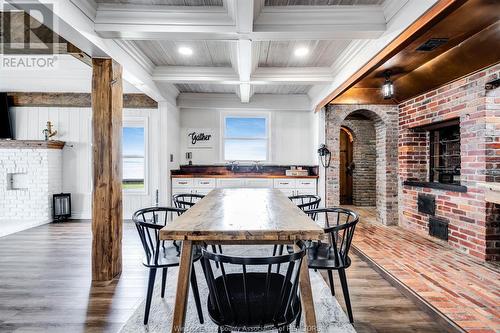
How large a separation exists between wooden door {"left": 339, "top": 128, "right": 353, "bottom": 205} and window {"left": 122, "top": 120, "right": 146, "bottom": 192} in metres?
5.25

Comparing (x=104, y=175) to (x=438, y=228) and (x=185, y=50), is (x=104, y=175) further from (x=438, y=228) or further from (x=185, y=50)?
(x=438, y=228)

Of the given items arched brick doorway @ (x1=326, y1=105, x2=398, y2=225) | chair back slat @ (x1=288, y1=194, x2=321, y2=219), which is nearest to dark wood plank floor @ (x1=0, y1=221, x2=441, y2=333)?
chair back slat @ (x1=288, y1=194, x2=321, y2=219)

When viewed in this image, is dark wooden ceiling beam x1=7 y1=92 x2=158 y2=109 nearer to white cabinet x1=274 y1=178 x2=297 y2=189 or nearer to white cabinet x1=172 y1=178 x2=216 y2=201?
white cabinet x1=172 y1=178 x2=216 y2=201

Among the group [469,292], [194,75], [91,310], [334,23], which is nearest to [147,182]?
[194,75]

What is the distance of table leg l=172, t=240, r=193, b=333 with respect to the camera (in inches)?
62.8

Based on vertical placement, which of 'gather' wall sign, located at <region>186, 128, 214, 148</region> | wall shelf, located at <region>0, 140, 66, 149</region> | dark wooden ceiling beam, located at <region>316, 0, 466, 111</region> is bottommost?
wall shelf, located at <region>0, 140, 66, 149</region>

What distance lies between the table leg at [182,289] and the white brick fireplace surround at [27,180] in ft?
16.9

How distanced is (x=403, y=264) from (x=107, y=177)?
10.7 ft

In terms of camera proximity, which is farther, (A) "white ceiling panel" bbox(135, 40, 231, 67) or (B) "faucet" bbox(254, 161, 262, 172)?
(B) "faucet" bbox(254, 161, 262, 172)

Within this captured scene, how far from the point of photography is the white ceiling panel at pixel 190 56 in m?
3.30

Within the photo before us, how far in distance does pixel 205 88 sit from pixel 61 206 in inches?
147

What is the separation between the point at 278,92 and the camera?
572 centimetres

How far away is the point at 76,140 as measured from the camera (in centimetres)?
576

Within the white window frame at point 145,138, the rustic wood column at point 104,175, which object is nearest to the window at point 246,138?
the white window frame at point 145,138
